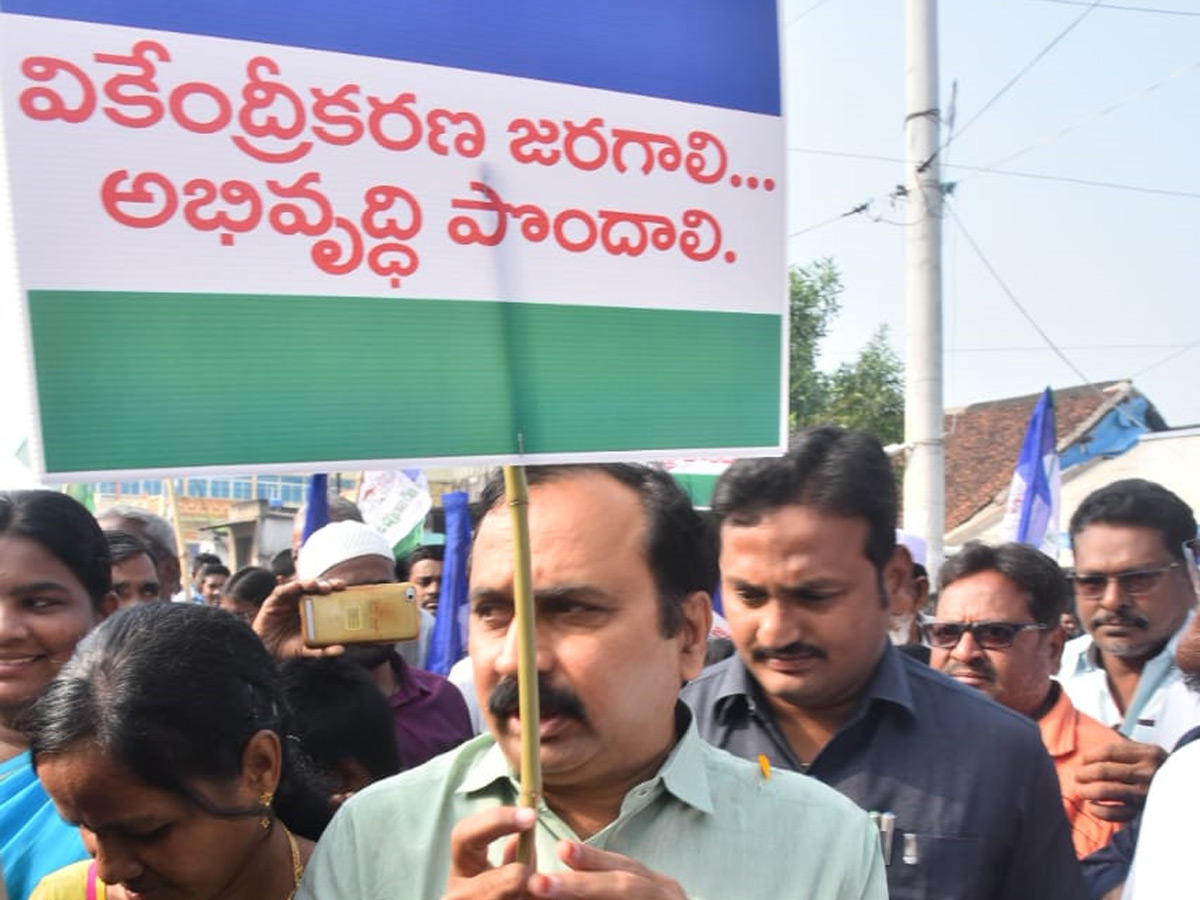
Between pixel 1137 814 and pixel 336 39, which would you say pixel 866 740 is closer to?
pixel 1137 814

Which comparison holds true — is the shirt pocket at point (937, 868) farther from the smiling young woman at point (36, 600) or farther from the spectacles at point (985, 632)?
the smiling young woman at point (36, 600)

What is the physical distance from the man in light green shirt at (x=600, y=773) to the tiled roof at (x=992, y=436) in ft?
85.4

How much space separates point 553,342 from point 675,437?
0.21m

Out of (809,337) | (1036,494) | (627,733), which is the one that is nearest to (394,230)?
(627,733)

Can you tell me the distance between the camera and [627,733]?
1.69m

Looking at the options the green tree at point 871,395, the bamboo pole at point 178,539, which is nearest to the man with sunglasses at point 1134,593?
the bamboo pole at point 178,539

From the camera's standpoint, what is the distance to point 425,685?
3598 mm

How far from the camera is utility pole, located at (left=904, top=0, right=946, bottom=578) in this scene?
9.27m

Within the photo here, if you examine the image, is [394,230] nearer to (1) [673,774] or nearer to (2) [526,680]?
(2) [526,680]

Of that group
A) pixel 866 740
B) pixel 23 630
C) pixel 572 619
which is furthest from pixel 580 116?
pixel 23 630

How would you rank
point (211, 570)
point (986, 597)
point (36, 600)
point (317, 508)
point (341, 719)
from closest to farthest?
point (36, 600), point (341, 719), point (986, 597), point (317, 508), point (211, 570)

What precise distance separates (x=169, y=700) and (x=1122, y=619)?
2670 millimetres

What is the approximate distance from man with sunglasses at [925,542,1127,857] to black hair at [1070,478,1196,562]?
0.41m

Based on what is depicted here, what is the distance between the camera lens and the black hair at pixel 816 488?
2.43 m
